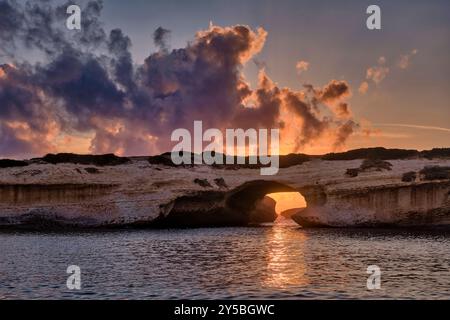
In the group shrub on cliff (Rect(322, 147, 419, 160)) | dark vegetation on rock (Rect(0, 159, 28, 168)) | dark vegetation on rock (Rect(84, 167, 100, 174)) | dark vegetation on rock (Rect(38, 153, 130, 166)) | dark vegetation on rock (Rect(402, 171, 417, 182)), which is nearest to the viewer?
dark vegetation on rock (Rect(402, 171, 417, 182))

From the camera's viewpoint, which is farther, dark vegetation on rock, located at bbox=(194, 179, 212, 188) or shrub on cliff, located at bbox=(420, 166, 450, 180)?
dark vegetation on rock, located at bbox=(194, 179, 212, 188)

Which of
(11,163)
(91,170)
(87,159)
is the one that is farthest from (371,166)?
(11,163)

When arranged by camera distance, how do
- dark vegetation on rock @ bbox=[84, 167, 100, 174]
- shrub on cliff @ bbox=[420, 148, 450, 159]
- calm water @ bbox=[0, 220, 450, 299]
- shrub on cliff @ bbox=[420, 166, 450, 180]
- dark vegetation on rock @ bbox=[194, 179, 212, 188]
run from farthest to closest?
dark vegetation on rock @ bbox=[194, 179, 212, 188]
dark vegetation on rock @ bbox=[84, 167, 100, 174]
shrub on cliff @ bbox=[420, 148, 450, 159]
shrub on cliff @ bbox=[420, 166, 450, 180]
calm water @ bbox=[0, 220, 450, 299]

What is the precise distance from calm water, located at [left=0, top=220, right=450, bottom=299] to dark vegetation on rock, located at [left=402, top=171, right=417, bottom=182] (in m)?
13.8

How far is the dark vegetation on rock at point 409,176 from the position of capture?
193 feet

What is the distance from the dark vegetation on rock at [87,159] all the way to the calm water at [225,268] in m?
24.3

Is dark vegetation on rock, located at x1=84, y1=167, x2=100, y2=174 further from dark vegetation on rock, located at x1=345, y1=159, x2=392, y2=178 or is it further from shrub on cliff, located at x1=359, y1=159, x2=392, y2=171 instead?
shrub on cliff, located at x1=359, y1=159, x2=392, y2=171

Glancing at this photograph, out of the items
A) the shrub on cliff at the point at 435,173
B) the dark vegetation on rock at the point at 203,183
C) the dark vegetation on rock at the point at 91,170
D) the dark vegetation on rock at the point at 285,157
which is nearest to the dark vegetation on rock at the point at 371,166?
the dark vegetation on rock at the point at 285,157

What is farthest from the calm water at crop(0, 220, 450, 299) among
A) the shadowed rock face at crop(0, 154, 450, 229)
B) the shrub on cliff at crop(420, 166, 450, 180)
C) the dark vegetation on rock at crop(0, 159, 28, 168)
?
the dark vegetation on rock at crop(0, 159, 28, 168)

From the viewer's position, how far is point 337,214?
62781mm

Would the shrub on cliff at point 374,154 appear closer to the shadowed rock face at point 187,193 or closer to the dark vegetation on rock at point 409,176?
the shadowed rock face at point 187,193

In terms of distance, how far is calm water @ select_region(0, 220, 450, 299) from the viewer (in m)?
22.7

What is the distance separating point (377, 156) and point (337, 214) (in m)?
9.17
